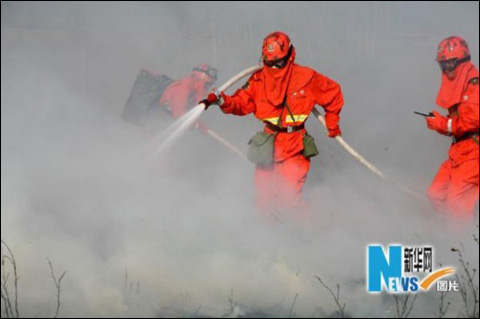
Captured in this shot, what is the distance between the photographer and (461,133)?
262 inches

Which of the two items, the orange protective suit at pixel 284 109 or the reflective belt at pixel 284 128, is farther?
the reflective belt at pixel 284 128

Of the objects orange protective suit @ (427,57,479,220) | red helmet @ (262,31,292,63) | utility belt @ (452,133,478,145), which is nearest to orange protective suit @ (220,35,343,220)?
red helmet @ (262,31,292,63)

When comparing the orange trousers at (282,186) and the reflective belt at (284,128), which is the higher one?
the reflective belt at (284,128)

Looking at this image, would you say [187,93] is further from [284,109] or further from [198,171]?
[284,109]

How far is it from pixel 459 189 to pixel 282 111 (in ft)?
5.22

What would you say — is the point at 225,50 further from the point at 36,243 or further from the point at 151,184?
the point at 36,243

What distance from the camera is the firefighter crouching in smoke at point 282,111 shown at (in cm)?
655

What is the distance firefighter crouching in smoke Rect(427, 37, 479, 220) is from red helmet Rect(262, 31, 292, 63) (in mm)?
1310

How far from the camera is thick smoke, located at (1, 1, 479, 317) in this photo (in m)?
5.75

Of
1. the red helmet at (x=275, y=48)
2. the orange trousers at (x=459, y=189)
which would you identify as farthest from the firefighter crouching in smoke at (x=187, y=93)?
the orange trousers at (x=459, y=189)

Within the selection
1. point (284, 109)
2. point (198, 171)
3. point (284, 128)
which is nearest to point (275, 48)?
point (284, 109)

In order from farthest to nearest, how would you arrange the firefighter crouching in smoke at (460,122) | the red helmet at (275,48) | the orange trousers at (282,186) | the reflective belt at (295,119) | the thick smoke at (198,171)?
the orange trousers at (282,186) < the reflective belt at (295,119) < the firefighter crouching in smoke at (460,122) < the red helmet at (275,48) < the thick smoke at (198,171)

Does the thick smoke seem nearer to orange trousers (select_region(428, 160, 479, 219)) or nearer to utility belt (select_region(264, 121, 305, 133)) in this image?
orange trousers (select_region(428, 160, 479, 219))

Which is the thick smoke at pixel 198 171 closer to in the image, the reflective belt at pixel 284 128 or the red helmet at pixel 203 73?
the reflective belt at pixel 284 128
